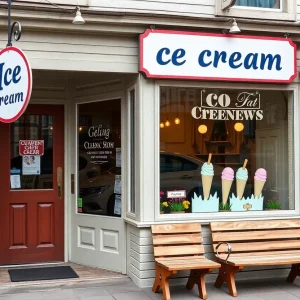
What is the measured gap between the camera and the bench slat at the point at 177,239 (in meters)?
6.48

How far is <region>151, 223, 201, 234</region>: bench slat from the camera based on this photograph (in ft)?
21.5

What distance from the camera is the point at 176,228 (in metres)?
6.64

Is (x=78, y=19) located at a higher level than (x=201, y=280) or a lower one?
higher

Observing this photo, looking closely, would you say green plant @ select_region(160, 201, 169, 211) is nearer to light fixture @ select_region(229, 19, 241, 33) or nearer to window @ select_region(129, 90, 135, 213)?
→ window @ select_region(129, 90, 135, 213)

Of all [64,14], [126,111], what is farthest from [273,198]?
[64,14]

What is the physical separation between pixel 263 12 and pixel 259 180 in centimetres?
227

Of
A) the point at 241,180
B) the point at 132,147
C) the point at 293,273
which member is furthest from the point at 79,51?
the point at 293,273

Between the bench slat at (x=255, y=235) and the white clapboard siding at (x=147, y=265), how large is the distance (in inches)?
8.6

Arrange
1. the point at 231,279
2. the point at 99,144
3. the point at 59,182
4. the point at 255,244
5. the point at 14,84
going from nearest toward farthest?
the point at 14,84 → the point at 231,279 → the point at 255,244 → the point at 99,144 → the point at 59,182

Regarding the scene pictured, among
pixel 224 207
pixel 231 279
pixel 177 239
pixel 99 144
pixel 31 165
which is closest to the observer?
pixel 231 279

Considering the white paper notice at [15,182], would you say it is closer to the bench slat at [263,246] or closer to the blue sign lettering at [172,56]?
the blue sign lettering at [172,56]

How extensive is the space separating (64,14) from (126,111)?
1.51 meters

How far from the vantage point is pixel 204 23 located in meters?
6.82

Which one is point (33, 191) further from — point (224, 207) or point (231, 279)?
point (231, 279)
